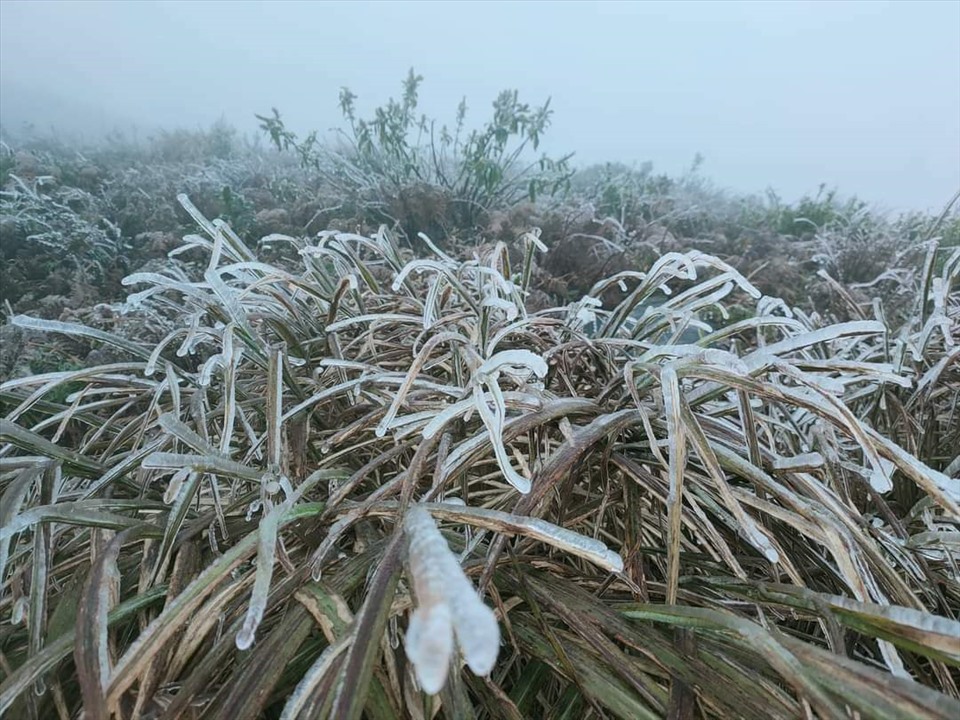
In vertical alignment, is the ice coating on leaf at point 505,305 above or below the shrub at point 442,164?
above

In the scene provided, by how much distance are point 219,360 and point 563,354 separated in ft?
1.29

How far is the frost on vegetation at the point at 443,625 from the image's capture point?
15 cm

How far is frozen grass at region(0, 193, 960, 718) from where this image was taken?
0.97 feet

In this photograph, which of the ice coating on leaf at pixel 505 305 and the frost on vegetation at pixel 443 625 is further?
the ice coating on leaf at pixel 505 305

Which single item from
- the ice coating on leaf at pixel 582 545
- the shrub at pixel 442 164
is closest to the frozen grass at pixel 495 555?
the ice coating on leaf at pixel 582 545

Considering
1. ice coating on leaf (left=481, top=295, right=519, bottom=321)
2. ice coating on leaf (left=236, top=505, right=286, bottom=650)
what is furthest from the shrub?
ice coating on leaf (left=236, top=505, right=286, bottom=650)

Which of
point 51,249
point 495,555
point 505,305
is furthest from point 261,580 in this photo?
point 51,249

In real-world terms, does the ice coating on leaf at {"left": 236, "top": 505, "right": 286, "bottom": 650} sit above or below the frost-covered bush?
above

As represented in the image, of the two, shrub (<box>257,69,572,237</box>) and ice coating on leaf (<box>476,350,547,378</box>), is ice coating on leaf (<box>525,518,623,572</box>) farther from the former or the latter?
shrub (<box>257,69,572,237</box>)

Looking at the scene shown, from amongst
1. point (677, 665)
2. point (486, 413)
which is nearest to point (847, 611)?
point (677, 665)

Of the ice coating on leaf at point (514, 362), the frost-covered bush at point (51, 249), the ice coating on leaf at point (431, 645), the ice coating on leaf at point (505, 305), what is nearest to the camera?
the ice coating on leaf at point (431, 645)

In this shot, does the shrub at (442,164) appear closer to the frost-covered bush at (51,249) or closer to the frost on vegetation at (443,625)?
the frost-covered bush at (51,249)

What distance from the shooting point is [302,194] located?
197cm

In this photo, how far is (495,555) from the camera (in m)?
0.37
